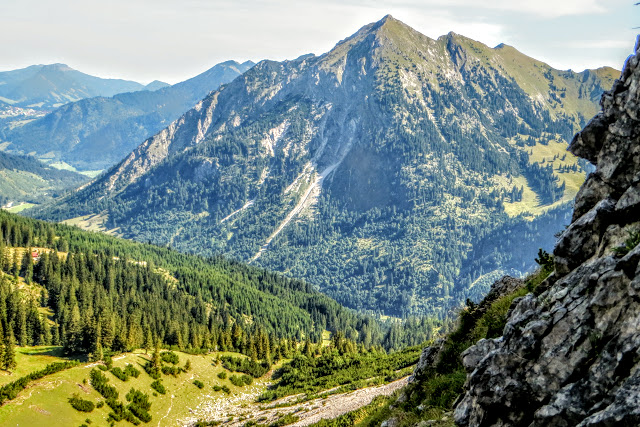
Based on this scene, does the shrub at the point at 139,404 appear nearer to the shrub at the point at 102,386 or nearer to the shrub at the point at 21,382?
the shrub at the point at 102,386

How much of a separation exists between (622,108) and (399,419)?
22649 millimetres

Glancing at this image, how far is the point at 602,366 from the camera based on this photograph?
16875 millimetres

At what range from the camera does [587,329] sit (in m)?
18.2

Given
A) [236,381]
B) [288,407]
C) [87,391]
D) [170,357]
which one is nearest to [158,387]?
[170,357]

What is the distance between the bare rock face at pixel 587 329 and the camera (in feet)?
54.6

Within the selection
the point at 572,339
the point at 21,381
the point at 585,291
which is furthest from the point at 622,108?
the point at 21,381

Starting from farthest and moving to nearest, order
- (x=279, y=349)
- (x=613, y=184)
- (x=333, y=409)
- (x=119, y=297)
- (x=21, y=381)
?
1. (x=119, y=297)
2. (x=279, y=349)
3. (x=21, y=381)
4. (x=333, y=409)
5. (x=613, y=184)

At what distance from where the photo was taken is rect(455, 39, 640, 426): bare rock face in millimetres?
16656

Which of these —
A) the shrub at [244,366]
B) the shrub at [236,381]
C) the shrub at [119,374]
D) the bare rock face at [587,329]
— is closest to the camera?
the bare rock face at [587,329]

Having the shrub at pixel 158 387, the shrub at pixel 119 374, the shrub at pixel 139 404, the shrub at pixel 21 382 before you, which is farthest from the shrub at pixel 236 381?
the shrub at pixel 21 382

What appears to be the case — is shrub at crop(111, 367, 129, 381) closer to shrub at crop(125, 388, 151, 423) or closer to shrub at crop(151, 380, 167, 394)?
shrub at crop(125, 388, 151, 423)

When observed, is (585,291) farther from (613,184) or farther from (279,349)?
(279,349)

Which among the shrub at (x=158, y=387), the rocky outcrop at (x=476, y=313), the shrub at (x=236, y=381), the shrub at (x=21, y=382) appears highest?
the rocky outcrop at (x=476, y=313)

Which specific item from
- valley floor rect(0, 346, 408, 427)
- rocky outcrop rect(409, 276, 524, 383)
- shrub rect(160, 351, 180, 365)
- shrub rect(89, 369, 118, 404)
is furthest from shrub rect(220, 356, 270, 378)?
rocky outcrop rect(409, 276, 524, 383)
